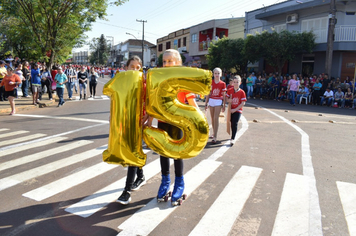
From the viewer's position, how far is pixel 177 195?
3691 mm

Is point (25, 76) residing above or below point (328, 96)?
above

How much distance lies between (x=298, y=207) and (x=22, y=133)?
286 inches

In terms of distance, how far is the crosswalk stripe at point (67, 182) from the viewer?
13.0 feet

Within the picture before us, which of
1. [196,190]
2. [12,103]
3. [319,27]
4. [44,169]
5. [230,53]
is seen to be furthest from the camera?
[230,53]

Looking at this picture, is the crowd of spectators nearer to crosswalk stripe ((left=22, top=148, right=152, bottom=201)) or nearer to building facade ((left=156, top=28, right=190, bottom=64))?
crosswalk stripe ((left=22, top=148, right=152, bottom=201))

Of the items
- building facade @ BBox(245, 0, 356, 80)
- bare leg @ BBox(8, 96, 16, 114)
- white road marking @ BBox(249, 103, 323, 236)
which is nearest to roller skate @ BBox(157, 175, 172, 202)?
white road marking @ BBox(249, 103, 323, 236)

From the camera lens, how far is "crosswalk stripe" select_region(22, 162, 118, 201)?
3.96 m

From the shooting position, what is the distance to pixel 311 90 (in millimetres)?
18812

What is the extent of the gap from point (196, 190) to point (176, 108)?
159cm

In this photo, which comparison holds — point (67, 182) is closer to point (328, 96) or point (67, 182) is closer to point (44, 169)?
point (44, 169)

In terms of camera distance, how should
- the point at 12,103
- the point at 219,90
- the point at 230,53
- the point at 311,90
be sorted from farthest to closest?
1. the point at 230,53
2. the point at 311,90
3. the point at 12,103
4. the point at 219,90

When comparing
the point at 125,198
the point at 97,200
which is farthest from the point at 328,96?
the point at 97,200

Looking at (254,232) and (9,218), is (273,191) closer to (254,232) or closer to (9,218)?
(254,232)

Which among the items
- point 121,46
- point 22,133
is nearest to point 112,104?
point 22,133
